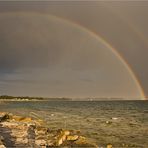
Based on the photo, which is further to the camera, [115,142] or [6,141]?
[115,142]

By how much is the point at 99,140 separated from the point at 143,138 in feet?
22.4

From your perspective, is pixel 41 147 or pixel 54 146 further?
pixel 54 146

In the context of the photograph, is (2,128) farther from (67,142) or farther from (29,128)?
(67,142)

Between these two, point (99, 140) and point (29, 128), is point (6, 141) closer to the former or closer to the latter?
point (29, 128)

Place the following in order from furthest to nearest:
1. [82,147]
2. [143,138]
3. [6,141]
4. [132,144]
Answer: [143,138]
[132,144]
[82,147]
[6,141]

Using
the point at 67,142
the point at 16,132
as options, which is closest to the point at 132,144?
the point at 67,142

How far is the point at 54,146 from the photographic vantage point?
30359 millimetres

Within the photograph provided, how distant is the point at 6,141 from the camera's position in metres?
25.3

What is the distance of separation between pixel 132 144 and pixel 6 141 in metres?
16.6

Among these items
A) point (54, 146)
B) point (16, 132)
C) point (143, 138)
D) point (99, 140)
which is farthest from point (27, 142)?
point (143, 138)

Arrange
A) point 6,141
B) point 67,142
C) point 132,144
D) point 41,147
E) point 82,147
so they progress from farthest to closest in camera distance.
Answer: point 132,144, point 67,142, point 82,147, point 41,147, point 6,141

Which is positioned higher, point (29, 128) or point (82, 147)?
point (29, 128)

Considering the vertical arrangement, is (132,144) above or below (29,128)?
below

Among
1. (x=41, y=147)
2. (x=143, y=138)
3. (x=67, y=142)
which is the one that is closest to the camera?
(x=41, y=147)
